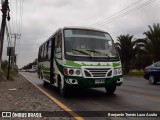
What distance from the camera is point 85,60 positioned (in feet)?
37.4

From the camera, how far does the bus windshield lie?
11.8 metres

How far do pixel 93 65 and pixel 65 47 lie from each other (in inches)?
56.5

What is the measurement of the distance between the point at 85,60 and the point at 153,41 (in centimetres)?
3030

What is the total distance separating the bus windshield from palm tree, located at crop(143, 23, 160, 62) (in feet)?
92.7

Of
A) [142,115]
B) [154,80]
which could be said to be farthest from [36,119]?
[154,80]

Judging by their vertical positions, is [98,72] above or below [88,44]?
below

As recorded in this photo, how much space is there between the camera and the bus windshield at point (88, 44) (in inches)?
464

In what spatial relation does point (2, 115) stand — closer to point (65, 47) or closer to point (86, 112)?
point (86, 112)

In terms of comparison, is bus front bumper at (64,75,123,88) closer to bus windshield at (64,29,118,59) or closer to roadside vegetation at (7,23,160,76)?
bus windshield at (64,29,118,59)

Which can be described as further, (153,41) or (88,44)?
(153,41)

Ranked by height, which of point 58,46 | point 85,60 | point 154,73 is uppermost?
point 58,46

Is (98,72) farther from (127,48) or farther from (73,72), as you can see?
(127,48)

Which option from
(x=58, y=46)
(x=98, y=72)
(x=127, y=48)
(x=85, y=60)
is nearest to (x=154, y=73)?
(x=58, y=46)

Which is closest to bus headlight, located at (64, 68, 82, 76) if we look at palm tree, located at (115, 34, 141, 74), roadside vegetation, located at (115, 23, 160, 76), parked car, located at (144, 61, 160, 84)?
parked car, located at (144, 61, 160, 84)
